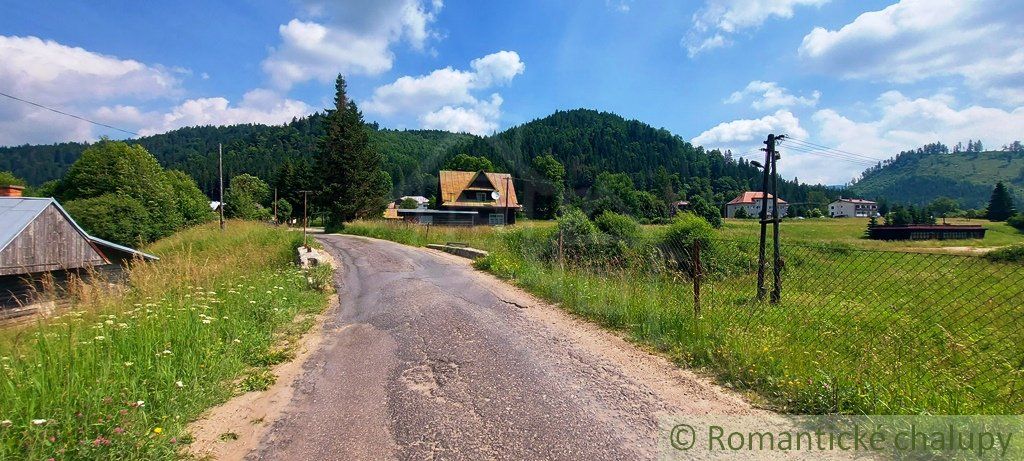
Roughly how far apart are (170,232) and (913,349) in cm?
4123

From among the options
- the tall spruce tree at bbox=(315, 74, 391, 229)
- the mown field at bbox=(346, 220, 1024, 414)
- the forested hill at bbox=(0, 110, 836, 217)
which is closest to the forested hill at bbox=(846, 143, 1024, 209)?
the forested hill at bbox=(0, 110, 836, 217)

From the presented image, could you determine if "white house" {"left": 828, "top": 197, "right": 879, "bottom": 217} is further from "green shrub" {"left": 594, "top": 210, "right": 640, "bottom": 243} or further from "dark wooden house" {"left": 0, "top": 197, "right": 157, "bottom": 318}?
"dark wooden house" {"left": 0, "top": 197, "right": 157, "bottom": 318}

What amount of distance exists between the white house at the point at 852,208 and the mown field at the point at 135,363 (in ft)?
193

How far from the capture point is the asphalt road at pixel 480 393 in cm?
302

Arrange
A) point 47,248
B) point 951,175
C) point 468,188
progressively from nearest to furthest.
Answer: point 47,248 → point 468,188 → point 951,175

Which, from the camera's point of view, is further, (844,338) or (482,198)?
(482,198)

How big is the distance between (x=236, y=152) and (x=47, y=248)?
361 feet

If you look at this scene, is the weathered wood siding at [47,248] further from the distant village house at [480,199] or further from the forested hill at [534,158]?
the forested hill at [534,158]

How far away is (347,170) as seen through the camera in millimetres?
36281

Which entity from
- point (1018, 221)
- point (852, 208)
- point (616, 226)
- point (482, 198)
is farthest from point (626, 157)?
point (1018, 221)

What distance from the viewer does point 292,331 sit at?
6.17m

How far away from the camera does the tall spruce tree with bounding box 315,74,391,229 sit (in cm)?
3625

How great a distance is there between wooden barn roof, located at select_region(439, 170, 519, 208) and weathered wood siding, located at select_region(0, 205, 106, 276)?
32599 mm

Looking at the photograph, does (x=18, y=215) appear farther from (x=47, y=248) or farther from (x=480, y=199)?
(x=480, y=199)
